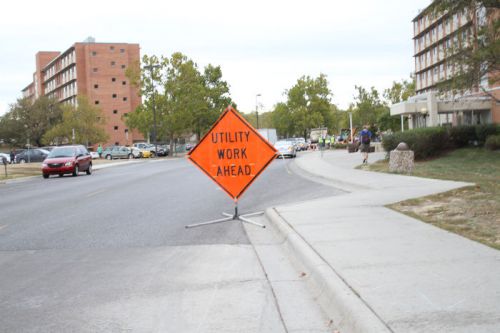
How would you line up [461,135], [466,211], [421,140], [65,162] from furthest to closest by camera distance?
1. [461,135]
2. [65,162]
3. [421,140]
4. [466,211]

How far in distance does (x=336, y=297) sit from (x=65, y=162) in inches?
1080

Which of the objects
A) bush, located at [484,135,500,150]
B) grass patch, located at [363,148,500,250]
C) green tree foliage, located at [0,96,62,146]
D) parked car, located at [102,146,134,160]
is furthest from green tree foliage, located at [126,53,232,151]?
grass patch, located at [363,148,500,250]

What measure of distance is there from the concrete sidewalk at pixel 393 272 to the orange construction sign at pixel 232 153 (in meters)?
0.98

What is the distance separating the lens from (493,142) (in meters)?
27.8

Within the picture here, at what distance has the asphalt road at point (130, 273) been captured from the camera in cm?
496

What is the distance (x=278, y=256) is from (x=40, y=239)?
4169 millimetres

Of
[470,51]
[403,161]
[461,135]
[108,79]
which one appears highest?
[108,79]

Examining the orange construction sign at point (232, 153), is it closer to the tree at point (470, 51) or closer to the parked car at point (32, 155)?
the tree at point (470, 51)

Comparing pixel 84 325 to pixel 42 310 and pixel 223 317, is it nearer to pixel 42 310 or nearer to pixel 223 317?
pixel 42 310

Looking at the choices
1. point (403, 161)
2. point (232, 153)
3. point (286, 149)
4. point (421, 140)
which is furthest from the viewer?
point (286, 149)

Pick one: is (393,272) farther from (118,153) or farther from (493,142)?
(118,153)

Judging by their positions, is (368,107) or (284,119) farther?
(284,119)

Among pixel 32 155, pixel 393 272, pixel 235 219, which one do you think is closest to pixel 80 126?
pixel 32 155

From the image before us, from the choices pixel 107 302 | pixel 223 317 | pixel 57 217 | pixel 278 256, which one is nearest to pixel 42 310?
pixel 107 302
